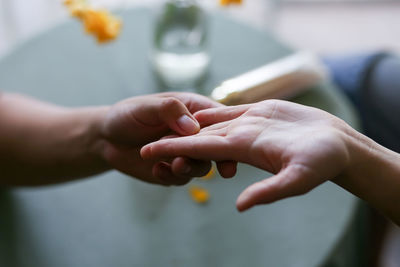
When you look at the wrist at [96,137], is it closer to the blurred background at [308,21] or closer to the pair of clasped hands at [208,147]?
the pair of clasped hands at [208,147]

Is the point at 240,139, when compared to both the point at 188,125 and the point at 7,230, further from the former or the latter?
the point at 7,230

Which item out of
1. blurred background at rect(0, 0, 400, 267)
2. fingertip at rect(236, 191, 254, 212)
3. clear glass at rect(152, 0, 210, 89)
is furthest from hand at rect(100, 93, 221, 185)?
blurred background at rect(0, 0, 400, 267)

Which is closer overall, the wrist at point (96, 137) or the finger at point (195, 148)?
the finger at point (195, 148)

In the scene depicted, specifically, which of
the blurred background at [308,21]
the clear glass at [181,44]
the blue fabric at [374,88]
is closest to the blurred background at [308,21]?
the blurred background at [308,21]

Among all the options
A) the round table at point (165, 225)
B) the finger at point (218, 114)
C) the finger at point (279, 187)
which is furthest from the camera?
the round table at point (165, 225)

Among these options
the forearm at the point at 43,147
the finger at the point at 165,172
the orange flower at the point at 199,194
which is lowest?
the orange flower at the point at 199,194

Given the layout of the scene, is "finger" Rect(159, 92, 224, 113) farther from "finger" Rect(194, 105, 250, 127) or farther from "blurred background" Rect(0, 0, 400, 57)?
"blurred background" Rect(0, 0, 400, 57)

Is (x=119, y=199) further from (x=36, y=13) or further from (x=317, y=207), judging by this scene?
(x=36, y=13)

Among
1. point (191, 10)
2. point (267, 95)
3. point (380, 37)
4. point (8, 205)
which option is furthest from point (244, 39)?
point (380, 37)

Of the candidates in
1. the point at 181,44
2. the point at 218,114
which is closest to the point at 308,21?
the point at 181,44
